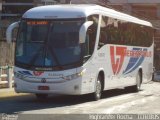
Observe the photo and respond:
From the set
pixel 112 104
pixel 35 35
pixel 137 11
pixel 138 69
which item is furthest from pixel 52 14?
pixel 137 11

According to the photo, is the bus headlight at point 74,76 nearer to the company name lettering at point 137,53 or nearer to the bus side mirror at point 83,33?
the bus side mirror at point 83,33

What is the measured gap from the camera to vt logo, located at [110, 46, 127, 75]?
2188 centimetres

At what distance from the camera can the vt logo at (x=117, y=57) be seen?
71.8ft

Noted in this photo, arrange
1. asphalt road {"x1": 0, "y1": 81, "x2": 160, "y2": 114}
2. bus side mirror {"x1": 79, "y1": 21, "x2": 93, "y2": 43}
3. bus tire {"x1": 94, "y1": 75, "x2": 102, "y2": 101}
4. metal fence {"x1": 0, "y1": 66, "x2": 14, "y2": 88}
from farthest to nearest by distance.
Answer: metal fence {"x1": 0, "y1": 66, "x2": 14, "y2": 88} → bus tire {"x1": 94, "y1": 75, "x2": 102, "y2": 101} → bus side mirror {"x1": 79, "y1": 21, "x2": 93, "y2": 43} → asphalt road {"x1": 0, "y1": 81, "x2": 160, "y2": 114}

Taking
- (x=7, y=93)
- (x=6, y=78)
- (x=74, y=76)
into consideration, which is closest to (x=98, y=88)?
(x=74, y=76)

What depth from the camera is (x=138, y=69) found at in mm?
26219

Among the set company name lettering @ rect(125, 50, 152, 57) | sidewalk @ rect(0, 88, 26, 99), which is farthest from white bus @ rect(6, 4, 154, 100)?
company name lettering @ rect(125, 50, 152, 57)

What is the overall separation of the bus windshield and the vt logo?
360cm

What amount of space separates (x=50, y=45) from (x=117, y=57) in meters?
4.87

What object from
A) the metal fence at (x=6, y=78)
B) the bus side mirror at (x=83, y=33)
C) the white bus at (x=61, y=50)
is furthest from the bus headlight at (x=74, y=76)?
the metal fence at (x=6, y=78)

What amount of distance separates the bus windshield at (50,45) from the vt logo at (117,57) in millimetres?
3600

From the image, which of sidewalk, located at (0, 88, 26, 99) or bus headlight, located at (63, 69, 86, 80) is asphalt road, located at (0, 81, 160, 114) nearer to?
sidewalk, located at (0, 88, 26, 99)

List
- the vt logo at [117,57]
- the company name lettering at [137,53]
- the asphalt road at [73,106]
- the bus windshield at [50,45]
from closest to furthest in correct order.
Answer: the asphalt road at [73,106] < the bus windshield at [50,45] < the vt logo at [117,57] < the company name lettering at [137,53]

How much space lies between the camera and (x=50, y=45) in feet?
60.4
